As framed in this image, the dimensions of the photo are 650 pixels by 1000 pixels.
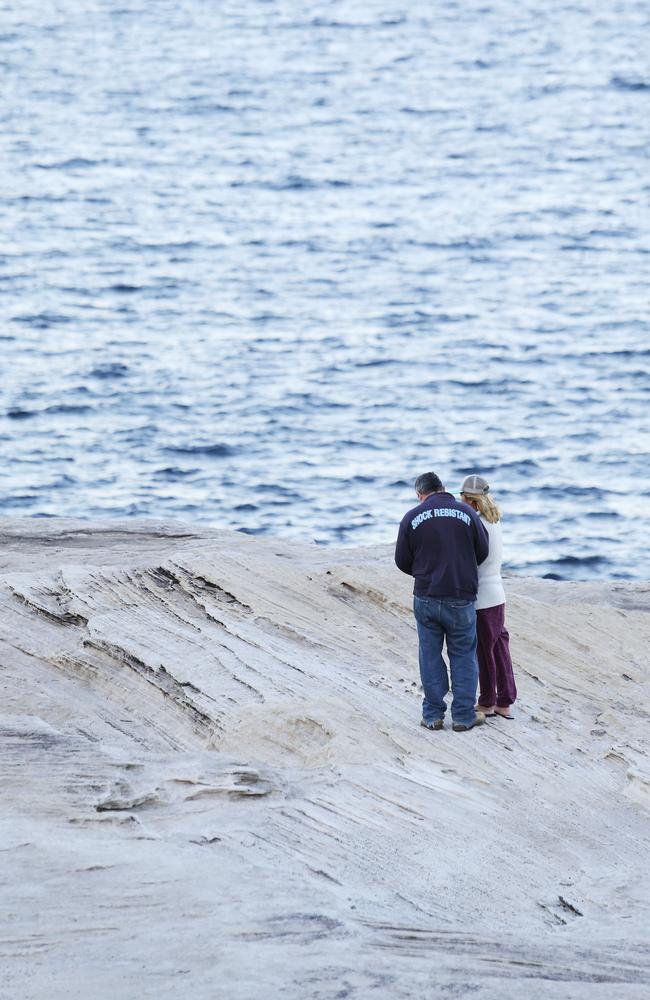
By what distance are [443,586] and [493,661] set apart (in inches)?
38.4

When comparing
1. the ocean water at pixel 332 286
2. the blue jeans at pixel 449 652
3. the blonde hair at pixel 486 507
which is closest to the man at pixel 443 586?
the blue jeans at pixel 449 652

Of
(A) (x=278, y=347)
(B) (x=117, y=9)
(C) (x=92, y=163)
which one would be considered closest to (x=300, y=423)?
(A) (x=278, y=347)

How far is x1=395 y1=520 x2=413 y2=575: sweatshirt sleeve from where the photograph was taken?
35.7ft

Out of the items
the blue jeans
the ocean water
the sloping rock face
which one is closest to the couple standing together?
the blue jeans

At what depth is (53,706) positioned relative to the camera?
1095 cm

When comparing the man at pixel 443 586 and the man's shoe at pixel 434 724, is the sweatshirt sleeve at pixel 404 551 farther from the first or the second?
the man's shoe at pixel 434 724

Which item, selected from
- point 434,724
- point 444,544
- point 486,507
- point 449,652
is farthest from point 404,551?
point 434,724

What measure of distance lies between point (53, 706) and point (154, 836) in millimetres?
2308

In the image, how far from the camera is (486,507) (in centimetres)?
1116

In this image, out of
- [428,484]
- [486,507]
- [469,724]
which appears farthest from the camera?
[486,507]

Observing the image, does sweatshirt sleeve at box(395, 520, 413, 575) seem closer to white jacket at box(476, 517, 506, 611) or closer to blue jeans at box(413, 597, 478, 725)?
blue jeans at box(413, 597, 478, 725)

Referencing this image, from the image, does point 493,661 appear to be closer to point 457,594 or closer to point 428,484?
point 457,594

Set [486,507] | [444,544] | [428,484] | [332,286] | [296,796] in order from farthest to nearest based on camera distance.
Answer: [332,286] → [486,507] → [428,484] → [444,544] → [296,796]

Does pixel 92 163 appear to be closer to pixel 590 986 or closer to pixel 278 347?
pixel 278 347
